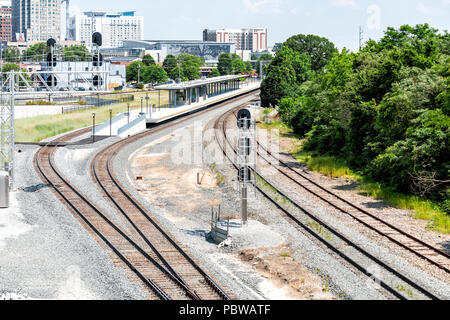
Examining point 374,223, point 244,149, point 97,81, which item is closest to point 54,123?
point 97,81

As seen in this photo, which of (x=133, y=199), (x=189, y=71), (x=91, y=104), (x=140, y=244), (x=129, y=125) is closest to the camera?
(x=140, y=244)

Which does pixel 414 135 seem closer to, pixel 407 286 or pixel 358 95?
pixel 358 95

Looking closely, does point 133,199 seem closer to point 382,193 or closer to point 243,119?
point 243,119

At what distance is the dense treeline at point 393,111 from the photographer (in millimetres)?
29281

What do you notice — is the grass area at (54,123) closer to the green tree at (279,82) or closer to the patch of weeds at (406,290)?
the green tree at (279,82)

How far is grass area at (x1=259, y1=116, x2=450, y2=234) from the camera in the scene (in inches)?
1039

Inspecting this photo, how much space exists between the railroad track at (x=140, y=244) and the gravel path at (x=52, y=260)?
55 cm

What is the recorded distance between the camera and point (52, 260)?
2098 cm

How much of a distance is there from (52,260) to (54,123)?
Answer: 159 feet

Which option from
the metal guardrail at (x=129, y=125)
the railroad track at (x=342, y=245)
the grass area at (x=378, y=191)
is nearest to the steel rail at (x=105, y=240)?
A: the railroad track at (x=342, y=245)

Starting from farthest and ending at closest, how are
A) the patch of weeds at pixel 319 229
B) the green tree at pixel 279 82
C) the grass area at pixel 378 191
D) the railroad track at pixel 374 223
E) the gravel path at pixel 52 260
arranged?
the green tree at pixel 279 82, the grass area at pixel 378 191, the patch of weeds at pixel 319 229, the railroad track at pixel 374 223, the gravel path at pixel 52 260

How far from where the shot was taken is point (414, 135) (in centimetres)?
3031
